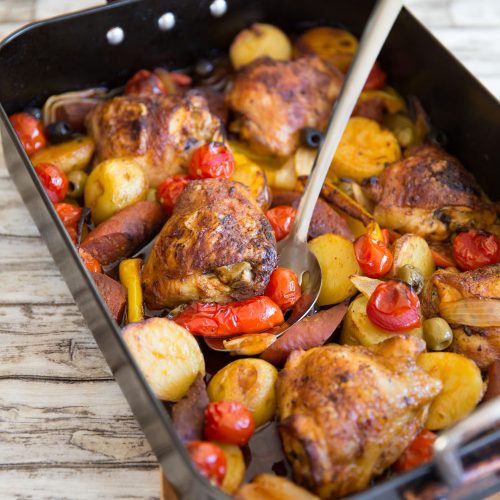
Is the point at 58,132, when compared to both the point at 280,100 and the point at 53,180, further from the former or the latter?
the point at 280,100

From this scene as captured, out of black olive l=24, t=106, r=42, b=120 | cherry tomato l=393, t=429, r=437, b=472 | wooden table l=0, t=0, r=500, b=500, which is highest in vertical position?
black olive l=24, t=106, r=42, b=120

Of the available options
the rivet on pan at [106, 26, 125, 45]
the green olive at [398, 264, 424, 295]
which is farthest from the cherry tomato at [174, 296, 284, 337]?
the rivet on pan at [106, 26, 125, 45]

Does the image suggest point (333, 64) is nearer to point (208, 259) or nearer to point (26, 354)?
point (208, 259)

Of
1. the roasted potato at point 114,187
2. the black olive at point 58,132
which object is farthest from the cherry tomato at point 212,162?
the black olive at point 58,132

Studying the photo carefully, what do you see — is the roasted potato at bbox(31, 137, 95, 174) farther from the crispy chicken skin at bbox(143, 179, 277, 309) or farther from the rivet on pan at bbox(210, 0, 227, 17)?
the rivet on pan at bbox(210, 0, 227, 17)

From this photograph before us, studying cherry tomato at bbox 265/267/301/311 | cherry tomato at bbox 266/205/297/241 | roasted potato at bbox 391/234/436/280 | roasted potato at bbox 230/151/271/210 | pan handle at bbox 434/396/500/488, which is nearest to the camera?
pan handle at bbox 434/396/500/488

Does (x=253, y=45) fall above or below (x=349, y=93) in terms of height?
below

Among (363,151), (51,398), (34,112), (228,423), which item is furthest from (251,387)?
(34,112)
